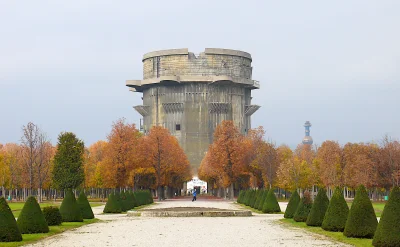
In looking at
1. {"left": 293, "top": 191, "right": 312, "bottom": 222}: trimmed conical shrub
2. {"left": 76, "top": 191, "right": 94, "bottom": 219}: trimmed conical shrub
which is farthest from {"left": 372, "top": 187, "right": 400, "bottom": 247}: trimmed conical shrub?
{"left": 76, "top": 191, "right": 94, "bottom": 219}: trimmed conical shrub

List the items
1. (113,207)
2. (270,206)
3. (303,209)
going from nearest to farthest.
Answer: (303,209) → (113,207) → (270,206)

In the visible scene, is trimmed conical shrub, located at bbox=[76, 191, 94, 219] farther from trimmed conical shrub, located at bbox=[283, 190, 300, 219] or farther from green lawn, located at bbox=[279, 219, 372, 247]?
green lawn, located at bbox=[279, 219, 372, 247]

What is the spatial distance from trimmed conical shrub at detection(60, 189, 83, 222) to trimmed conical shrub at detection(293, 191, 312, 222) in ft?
41.2

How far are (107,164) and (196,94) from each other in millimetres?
84777

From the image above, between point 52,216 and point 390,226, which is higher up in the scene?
point 52,216

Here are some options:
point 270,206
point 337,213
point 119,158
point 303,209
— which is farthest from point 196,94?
point 337,213

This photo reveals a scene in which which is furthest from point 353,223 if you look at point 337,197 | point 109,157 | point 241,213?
point 109,157

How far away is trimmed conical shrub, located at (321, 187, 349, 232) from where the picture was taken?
93.6 ft

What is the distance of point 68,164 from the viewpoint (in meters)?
83.8

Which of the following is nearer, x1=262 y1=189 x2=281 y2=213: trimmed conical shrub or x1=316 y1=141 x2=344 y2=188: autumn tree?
x1=262 y1=189 x2=281 y2=213: trimmed conical shrub

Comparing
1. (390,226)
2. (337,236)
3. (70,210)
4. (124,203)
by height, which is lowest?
(337,236)

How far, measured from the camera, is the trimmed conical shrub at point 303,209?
118 ft

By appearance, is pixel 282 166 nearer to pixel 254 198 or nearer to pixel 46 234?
pixel 254 198

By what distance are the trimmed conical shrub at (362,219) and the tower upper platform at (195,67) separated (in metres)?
129
